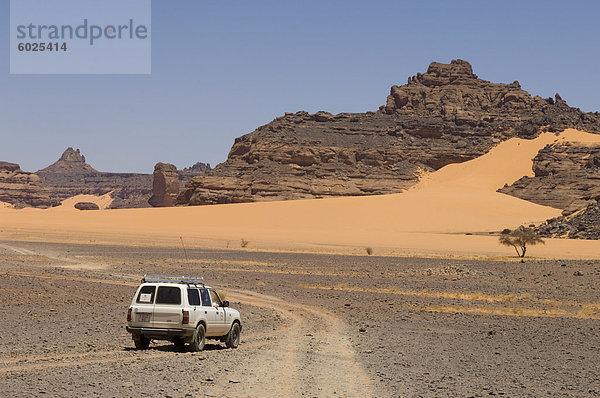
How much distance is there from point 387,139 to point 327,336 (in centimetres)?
12419

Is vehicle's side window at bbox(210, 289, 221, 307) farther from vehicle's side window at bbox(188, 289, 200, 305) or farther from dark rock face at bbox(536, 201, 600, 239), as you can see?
dark rock face at bbox(536, 201, 600, 239)

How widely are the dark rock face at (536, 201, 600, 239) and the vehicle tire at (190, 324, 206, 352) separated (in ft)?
185

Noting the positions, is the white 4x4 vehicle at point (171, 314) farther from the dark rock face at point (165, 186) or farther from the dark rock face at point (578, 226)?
the dark rock face at point (165, 186)

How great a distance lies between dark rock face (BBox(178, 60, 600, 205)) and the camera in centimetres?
12519

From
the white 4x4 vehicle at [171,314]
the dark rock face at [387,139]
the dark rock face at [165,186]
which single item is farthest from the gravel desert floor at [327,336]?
the dark rock face at [165,186]

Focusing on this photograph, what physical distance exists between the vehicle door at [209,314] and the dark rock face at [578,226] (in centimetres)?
5589

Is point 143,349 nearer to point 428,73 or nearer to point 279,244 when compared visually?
point 279,244

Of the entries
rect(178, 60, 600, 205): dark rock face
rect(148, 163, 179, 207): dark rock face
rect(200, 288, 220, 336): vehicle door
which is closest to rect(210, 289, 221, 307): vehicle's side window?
rect(200, 288, 220, 336): vehicle door

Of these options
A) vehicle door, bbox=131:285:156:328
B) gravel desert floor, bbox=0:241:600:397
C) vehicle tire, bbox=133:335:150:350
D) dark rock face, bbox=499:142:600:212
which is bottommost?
gravel desert floor, bbox=0:241:600:397

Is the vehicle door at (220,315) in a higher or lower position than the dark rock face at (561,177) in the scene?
lower

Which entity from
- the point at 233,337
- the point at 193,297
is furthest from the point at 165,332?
the point at 233,337

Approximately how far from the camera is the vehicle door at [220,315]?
14992 millimetres

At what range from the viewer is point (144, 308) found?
14.1 meters

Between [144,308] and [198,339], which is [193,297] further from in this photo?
[144,308]
